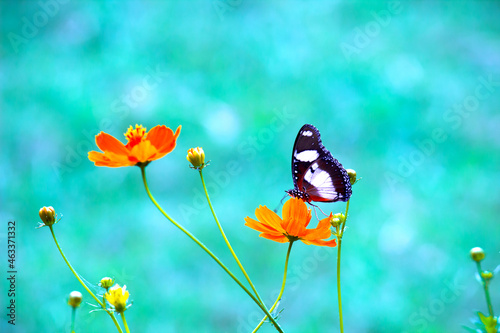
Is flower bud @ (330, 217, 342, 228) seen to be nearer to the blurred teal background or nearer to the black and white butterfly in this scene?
the black and white butterfly

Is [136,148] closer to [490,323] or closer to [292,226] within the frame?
[292,226]

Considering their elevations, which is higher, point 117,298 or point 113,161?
point 113,161

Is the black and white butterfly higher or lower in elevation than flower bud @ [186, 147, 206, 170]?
higher

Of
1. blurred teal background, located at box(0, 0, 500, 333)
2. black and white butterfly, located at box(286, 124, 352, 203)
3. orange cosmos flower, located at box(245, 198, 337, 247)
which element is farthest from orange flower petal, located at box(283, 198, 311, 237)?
blurred teal background, located at box(0, 0, 500, 333)

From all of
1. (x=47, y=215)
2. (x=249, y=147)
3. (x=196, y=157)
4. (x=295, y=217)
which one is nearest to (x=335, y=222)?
(x=295, y=217)

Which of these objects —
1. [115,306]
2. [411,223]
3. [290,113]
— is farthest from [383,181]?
[115,306]

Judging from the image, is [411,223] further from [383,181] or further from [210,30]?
[210,30]
